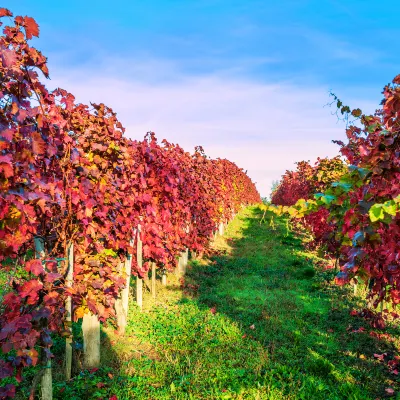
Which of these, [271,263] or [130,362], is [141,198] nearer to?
[130,362]

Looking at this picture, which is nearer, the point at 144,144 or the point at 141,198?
the point at 141,198

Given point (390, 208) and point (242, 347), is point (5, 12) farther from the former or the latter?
point (242, 347)

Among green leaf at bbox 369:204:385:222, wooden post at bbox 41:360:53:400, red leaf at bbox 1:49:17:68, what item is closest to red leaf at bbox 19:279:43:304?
wooden post at bbox 41:360:53:400

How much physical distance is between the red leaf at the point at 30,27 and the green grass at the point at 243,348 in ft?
8.90

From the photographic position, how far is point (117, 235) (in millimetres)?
6035

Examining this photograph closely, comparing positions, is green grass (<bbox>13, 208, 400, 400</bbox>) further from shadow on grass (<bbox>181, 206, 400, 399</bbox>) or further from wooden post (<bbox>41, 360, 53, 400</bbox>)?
wooden post (<bbox>41, 360, 53, 400</bbox>)

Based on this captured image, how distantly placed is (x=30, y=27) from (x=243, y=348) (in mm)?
5671

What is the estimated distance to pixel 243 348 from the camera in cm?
629

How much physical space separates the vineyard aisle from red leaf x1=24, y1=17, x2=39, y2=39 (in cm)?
276

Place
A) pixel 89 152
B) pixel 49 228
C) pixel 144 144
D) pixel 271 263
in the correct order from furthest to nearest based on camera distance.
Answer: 1. pixel 271 263
2. pixel 144 144
3. pixel 89 152
4. pixel 49 228

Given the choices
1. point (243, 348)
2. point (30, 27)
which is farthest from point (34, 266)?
point (243, 348)

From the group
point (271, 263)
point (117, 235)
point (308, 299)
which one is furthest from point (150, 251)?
point (271, 263)

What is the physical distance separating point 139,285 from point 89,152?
4236mm

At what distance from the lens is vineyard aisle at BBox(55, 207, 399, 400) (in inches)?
192
